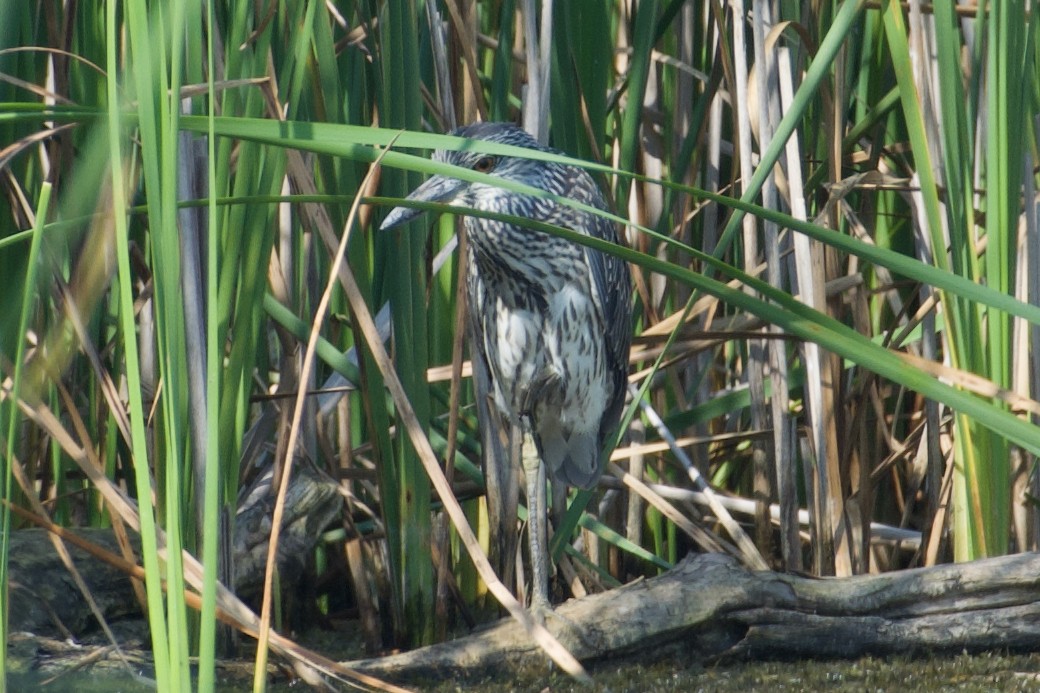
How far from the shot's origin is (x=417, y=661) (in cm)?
255

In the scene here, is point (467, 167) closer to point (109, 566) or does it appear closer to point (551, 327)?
point (551, 327)

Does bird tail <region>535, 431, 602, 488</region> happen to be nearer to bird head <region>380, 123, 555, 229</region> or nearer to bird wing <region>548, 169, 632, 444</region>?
bird wing <region>548, 169, 632, 444</region>

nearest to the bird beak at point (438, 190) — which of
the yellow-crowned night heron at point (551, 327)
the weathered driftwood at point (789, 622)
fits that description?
the yellow-crowned night heron at point (551, 327)

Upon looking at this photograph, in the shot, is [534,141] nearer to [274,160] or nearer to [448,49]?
[448,49]

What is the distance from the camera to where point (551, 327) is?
329 centimetres

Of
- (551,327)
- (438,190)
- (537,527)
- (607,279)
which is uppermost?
(438,190)

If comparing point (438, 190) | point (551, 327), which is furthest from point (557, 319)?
point (438, 190)

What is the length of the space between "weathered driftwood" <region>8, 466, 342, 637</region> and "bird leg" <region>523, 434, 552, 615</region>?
0.53 meters

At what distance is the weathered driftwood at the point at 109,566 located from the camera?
2.56 m

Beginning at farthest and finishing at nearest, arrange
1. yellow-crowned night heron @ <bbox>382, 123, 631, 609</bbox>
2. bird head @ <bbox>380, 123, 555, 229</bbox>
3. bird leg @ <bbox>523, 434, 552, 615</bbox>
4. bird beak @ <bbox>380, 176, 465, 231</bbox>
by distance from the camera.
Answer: yellow-crowned night heron @ <bbox>382, 123, 631, 609</bbox>, bird leg @ <bbox>523, 434, 552, 615</bbox>, bird beak @ <bbox>380, 176, 465, 231</bbox>, bird head @ <bbox>380, 123, 555, 229</bbox>

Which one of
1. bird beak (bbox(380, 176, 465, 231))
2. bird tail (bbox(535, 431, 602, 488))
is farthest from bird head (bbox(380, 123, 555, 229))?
bird tail (bbox(535, 431, 602, 488))

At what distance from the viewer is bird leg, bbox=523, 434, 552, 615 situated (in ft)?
9.61

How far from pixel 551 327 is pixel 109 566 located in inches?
52.0

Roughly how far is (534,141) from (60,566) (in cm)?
147
